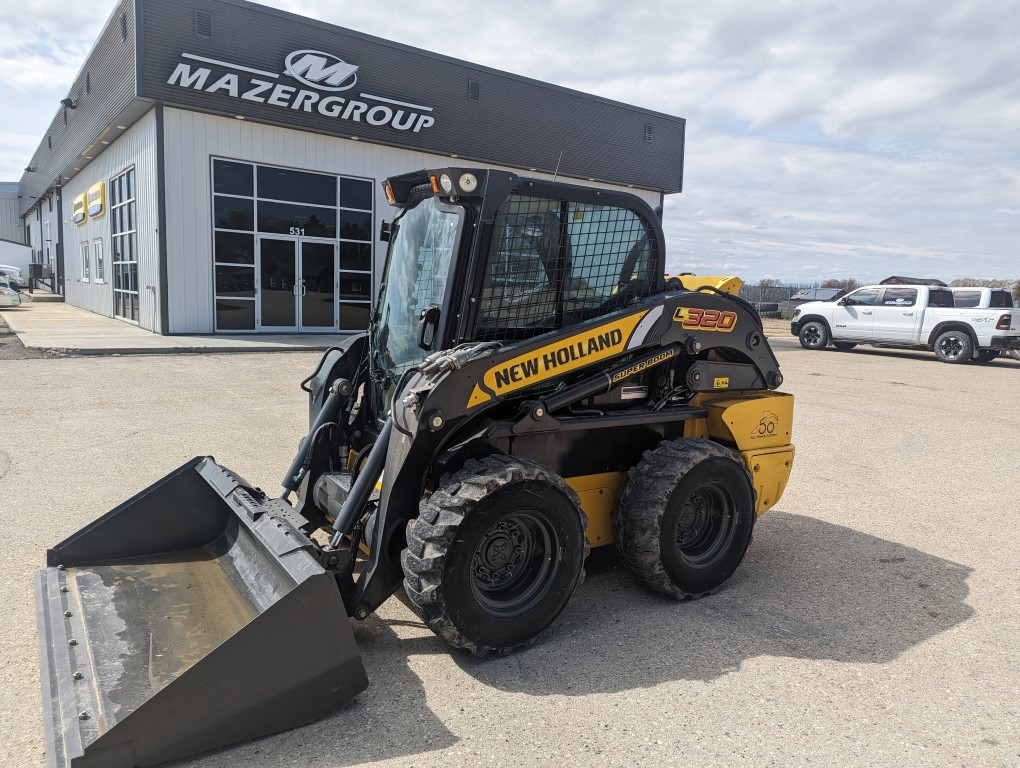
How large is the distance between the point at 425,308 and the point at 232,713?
218cm

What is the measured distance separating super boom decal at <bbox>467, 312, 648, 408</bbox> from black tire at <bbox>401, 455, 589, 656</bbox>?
0.35m

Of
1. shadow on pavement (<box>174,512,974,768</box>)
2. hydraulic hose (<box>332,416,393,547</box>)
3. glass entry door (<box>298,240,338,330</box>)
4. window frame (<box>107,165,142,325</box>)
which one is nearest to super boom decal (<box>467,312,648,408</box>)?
hydraulic hose (<box>332,416,393,547</box>)

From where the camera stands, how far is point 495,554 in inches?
143

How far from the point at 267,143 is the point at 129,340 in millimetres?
5858

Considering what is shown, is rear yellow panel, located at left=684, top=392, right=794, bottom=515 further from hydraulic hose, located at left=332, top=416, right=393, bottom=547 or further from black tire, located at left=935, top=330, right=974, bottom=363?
black tire, located at left=935, top=330, right=974, bottom=363

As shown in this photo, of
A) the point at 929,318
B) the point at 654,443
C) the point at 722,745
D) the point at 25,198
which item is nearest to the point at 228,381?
the point at 654,443

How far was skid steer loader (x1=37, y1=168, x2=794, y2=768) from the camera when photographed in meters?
2.86

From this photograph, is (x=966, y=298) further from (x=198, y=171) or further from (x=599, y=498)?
(x=198, y=171)

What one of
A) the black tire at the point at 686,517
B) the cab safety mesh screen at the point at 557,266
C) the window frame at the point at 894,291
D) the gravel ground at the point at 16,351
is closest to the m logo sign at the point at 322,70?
the gravel ground at the point at 16,351

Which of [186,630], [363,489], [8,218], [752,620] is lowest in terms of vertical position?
[752,620]

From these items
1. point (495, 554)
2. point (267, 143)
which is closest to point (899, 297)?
point (267, 143)

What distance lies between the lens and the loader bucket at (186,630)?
104 inches

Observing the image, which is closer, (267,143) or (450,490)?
(450,490)

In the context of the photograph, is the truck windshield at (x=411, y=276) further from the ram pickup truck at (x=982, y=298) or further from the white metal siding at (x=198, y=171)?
Answer: the ram pickup truck at (x=982, y=298)
